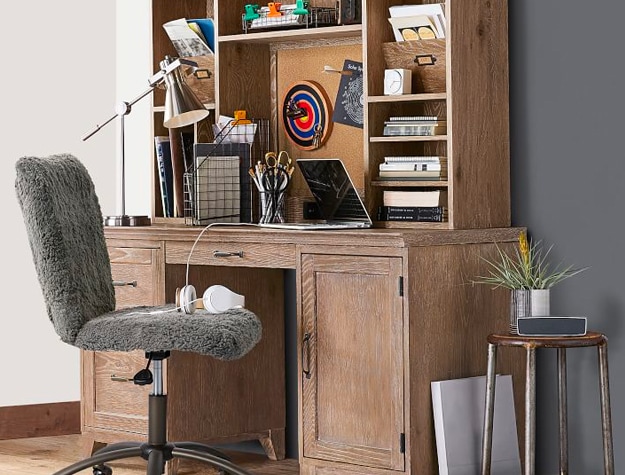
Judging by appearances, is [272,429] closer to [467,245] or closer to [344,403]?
[344,403]

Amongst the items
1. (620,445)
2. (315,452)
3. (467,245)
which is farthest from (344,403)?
(620,445)

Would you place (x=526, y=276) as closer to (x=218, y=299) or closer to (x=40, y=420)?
(x=218, y=299)

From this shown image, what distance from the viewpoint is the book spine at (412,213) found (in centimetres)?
357

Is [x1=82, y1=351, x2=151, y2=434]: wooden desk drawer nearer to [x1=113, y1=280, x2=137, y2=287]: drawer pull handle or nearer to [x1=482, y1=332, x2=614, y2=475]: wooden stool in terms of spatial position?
[x1=113, y1=280, x2=137, y2=287]: drawer pull handle

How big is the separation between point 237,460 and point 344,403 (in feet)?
2.99

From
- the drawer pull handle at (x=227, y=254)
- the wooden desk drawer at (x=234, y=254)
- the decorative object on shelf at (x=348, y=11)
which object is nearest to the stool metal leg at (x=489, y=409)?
the wooden desk drawer at (x=234, y=254)

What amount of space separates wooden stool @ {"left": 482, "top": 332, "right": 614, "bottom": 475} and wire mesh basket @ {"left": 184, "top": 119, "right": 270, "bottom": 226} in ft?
3.45

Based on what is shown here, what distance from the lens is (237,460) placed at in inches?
166

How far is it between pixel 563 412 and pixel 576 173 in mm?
690

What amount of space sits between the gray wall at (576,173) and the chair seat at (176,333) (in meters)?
0.95

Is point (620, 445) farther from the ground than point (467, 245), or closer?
closer

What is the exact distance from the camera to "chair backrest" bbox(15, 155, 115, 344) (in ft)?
10.8

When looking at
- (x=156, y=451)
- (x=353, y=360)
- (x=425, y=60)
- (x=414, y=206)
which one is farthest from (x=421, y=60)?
(x=156, y=451)

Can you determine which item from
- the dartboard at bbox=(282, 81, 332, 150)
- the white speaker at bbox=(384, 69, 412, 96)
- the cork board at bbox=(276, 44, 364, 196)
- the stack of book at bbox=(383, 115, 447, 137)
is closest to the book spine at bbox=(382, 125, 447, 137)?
the stack of book at bbox=(383, 115, 447, 137)
